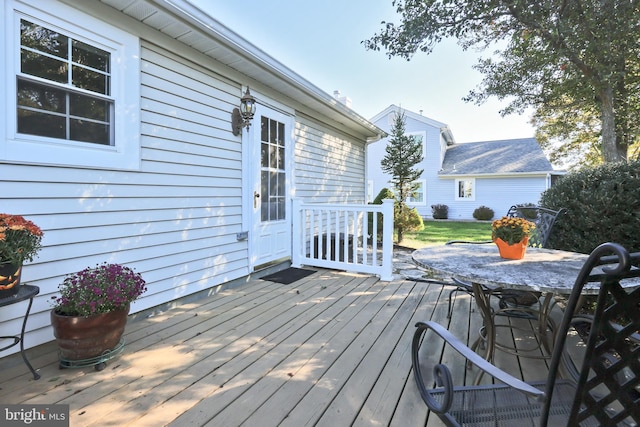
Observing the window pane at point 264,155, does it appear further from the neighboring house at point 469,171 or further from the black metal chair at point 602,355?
the neighboring house at point 469,171

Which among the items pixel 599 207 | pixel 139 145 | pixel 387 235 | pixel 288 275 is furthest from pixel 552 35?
pixel 139 145

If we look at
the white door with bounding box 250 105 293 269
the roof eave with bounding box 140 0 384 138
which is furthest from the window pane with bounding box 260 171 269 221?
the roof eave with bounding box 140 0 384 138

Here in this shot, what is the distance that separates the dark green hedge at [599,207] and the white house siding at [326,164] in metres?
3.60

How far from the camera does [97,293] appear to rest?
1.98 metres

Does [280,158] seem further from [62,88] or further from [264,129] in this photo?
[62,88]

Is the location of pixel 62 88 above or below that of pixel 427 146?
below

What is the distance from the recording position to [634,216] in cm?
262

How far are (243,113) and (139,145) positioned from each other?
1.48 meters

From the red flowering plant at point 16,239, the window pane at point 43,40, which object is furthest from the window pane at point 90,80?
the red flowering plant at point 16,239

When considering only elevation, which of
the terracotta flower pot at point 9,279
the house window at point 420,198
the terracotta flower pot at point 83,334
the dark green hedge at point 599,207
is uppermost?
the house window at point 420,198

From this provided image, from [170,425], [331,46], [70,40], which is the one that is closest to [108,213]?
[70,40]

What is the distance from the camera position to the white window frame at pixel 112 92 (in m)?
2.08

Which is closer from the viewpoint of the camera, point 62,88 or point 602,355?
point 602,355

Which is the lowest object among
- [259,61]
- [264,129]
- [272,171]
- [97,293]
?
[97,293]
